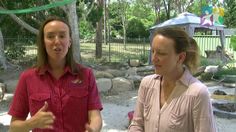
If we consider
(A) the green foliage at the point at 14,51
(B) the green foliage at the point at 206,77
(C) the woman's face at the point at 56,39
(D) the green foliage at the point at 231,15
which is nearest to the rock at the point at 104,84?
(B) the green foliage at the point at 206,77

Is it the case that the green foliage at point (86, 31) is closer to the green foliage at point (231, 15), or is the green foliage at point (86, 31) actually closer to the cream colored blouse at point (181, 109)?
the green foliage at point (231, 15)

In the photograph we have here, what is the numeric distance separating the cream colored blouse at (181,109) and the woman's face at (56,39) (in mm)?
570

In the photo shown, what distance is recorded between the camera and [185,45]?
228 centimetres

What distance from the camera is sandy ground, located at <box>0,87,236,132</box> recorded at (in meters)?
7.26

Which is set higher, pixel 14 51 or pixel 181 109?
pixel 181 109

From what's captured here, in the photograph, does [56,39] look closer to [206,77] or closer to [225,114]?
[225,114]

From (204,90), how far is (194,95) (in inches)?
2.6

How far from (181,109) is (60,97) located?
2.33 feet

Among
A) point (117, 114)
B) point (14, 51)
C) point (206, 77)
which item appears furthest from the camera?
point (14, 51)

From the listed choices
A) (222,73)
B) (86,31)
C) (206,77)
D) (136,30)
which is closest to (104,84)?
(206,77)

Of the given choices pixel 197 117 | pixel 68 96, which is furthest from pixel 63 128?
pixel 197 117

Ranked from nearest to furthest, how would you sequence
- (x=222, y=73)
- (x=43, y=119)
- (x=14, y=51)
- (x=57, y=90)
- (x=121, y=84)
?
(x=43, y=119)
(x=57, y=90)
(x=121, y=84)
(x=222, y=73)
(x=14, y=51)

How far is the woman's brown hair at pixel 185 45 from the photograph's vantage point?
225 centimetres

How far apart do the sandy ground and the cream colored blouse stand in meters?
4.76
